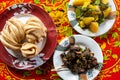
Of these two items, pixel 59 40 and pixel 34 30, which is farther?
pixel 59 40

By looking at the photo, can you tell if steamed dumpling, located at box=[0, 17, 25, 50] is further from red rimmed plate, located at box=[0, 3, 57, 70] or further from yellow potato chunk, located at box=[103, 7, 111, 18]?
yellow potato chunk, located at box=[103, 7, 111, 18]

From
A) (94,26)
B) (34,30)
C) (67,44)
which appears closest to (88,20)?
(94,26)

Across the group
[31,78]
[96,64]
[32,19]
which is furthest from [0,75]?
[96,64]

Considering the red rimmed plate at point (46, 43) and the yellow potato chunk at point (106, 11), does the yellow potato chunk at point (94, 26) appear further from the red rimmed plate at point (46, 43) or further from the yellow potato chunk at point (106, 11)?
the red rimmed plate at point (46, 43)

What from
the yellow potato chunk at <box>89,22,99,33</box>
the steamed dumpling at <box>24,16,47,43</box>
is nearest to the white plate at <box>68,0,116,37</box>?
the yellow potato chunk at <box>89,22,99,33</box>

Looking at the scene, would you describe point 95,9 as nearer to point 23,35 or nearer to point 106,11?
point 106,11

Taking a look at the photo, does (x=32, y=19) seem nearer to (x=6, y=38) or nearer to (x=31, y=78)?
(x=6, y=38)

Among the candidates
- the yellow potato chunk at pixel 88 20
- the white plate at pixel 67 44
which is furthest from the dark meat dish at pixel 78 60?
the yellow potato chunk at pixel 88 20
